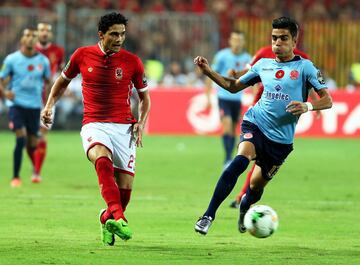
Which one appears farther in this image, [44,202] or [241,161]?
[44,202]

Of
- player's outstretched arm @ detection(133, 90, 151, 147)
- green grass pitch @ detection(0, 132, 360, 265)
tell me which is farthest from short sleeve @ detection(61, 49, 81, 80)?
green grass pitch @ detection(0, 132, 360, 265)

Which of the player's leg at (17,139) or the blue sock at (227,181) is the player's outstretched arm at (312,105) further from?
the player's leg at (17,139)

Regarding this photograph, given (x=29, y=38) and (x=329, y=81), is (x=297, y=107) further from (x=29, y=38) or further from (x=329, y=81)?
(x=329, y=81)

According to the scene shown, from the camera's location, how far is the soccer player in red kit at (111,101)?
1028 centimetres

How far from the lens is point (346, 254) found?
9.88 meters

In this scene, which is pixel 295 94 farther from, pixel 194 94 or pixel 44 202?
pixel 194 94

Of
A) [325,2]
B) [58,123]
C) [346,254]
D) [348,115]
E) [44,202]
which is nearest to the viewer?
[346,254]

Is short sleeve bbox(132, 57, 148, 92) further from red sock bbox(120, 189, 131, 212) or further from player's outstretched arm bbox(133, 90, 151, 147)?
red sock bbox(120, 189, 131, 212)

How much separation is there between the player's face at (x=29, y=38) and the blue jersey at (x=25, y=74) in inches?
6.8

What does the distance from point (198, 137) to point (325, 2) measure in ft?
29.6

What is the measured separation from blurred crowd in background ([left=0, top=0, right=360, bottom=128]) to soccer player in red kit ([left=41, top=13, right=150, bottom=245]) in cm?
1843

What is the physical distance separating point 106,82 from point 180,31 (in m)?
20.9

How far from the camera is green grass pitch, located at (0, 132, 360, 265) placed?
9.66 meters

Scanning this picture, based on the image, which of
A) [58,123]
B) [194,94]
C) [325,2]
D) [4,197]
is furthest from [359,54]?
[4,197]
